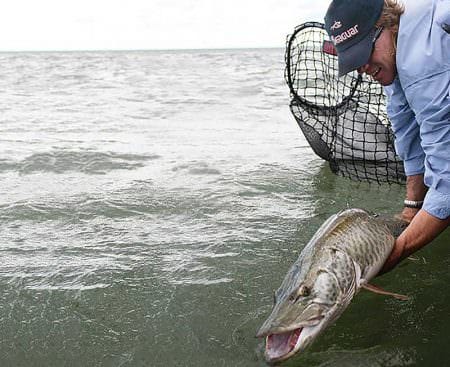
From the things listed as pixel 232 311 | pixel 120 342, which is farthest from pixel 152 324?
pixel 232 311

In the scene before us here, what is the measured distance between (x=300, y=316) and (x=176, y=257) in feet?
5.87

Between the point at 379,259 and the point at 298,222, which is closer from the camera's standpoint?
the point at 379,259

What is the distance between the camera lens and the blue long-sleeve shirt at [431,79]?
9.75ft

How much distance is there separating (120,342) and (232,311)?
26.0 inches

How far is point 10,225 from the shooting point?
16.0 ft

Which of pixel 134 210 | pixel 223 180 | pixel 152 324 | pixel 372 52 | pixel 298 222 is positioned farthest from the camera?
pixel 223 180

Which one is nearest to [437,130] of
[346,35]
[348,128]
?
[346,35]

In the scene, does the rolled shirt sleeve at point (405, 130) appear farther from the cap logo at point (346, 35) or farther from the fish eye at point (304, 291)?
the fish eye at point (304, 291)

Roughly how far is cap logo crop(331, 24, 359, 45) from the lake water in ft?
4.80

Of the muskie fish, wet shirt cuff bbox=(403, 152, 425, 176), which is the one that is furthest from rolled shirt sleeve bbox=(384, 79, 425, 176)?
the muskie fish

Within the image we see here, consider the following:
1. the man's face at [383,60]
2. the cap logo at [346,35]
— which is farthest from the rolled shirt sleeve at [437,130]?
the cap logo at [346,35]

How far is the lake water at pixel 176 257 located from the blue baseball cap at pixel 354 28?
4.52ft

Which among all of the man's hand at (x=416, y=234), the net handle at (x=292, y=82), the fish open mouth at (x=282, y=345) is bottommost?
the fish open mouth at (x=282, y=345)

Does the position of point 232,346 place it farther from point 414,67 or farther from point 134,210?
point 134,210
